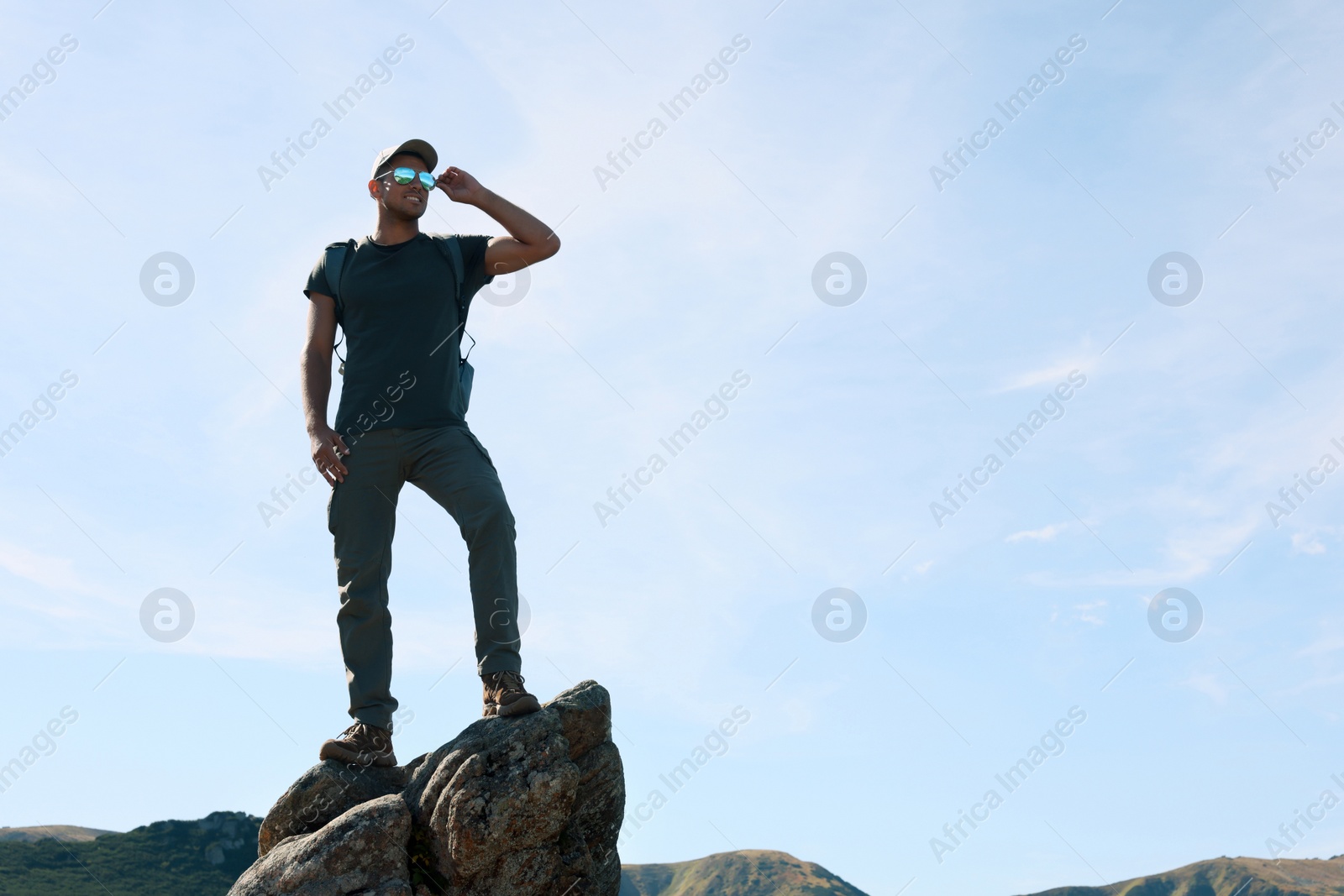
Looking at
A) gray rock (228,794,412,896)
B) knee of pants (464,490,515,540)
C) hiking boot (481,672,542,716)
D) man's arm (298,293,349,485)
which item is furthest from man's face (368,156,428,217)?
gray rock (228,794,412,896)

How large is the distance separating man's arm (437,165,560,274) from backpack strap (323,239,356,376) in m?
1.24

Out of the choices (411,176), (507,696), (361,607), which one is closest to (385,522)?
(361,607)

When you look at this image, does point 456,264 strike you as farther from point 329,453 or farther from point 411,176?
point 329,453

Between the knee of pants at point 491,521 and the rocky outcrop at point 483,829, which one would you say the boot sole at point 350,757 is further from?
the knee of pants at point 491,521

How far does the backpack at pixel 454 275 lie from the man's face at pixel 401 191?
0.31 m

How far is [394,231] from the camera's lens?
10.8 metres

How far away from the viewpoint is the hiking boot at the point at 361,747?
10.2m

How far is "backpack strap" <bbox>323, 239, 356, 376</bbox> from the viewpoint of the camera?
35.4 feet

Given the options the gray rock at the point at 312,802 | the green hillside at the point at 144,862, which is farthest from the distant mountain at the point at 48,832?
the gray rock at the point at 312,802

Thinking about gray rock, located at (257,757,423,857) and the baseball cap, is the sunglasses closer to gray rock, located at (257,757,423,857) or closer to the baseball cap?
the baseball cap

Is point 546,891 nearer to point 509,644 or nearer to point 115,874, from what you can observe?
point 509,644

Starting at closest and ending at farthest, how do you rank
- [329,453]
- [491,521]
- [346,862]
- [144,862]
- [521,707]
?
1. [346,862]
2. [521,707]
3. [491,521]
4. [329,453]
5. [144,862]

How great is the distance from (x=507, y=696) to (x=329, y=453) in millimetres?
2712

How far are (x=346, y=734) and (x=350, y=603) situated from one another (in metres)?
1.15
